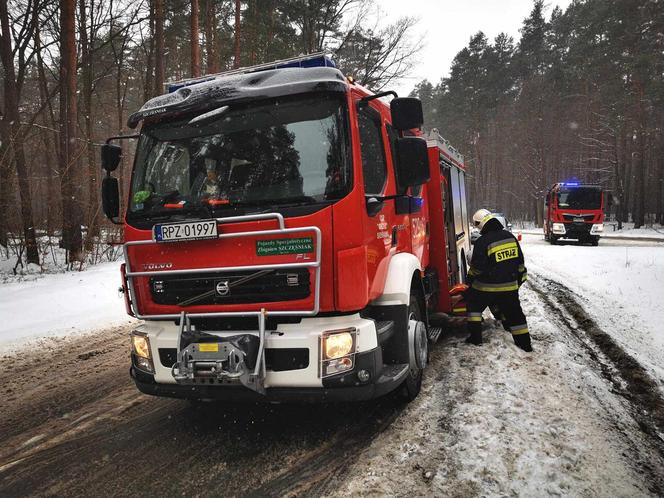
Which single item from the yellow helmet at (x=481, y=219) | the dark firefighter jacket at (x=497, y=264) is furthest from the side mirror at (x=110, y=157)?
the yellow helmet at (x=481, y=219)

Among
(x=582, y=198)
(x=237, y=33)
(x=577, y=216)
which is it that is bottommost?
(x=577, y=216)

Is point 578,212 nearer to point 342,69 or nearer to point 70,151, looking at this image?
point 342,69

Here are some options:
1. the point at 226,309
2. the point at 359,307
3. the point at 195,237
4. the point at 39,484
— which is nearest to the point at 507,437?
the point at 359,307

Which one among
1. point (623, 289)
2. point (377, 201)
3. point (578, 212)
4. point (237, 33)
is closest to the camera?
point (377, 201)

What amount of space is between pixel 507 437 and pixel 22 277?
37.7 feet

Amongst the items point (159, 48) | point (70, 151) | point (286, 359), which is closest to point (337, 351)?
point (286, 359)

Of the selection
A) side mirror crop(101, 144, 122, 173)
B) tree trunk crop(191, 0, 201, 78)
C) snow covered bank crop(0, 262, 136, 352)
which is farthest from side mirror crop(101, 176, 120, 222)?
tree trunk crop(191, 0, 201, 78)

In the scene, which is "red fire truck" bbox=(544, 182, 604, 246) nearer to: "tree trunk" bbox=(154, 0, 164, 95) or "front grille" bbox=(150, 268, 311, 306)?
"tree trunk" bbox=(154, 0, 164, 95)

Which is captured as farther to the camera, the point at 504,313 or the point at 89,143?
the point at 89,143

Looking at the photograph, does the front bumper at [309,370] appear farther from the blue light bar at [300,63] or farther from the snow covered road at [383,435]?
the blue light bar at [300,63]

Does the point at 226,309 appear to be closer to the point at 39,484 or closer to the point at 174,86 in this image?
the point at 39,484

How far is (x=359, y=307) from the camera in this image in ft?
9.42

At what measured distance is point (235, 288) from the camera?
9.77 feet

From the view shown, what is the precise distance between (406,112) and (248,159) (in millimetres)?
1317
